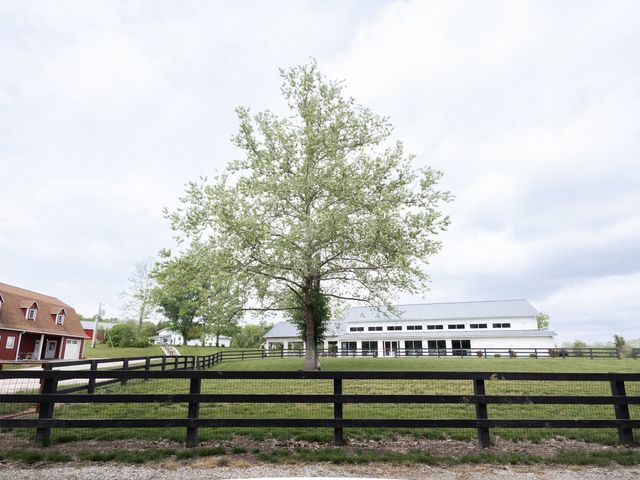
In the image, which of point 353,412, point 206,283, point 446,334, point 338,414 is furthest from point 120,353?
point 338,414

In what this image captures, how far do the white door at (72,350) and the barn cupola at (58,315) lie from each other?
2309 millimetres

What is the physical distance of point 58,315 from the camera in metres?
33.8

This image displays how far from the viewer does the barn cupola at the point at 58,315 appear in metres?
33.1

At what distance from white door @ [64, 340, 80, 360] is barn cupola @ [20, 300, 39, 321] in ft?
18.7

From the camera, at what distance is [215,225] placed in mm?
18109

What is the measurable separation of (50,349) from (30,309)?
5.07 meters

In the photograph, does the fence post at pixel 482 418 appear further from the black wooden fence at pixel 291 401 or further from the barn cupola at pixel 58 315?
the barn cupola at pixel 58 315

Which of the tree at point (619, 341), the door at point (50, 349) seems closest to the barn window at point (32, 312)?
the door at point (50, 349)

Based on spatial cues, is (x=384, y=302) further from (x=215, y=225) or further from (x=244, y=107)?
(x=244, y=107)

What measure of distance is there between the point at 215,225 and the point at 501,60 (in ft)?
44.8

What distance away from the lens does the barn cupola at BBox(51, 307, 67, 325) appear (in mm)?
33094

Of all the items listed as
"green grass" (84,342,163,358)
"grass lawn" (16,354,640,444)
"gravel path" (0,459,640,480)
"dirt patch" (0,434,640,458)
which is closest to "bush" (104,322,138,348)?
"green grass" (84,342,163,358)

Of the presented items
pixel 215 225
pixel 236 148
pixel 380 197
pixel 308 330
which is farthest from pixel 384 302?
pixel 236 148

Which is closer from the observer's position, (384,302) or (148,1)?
(148,1)
